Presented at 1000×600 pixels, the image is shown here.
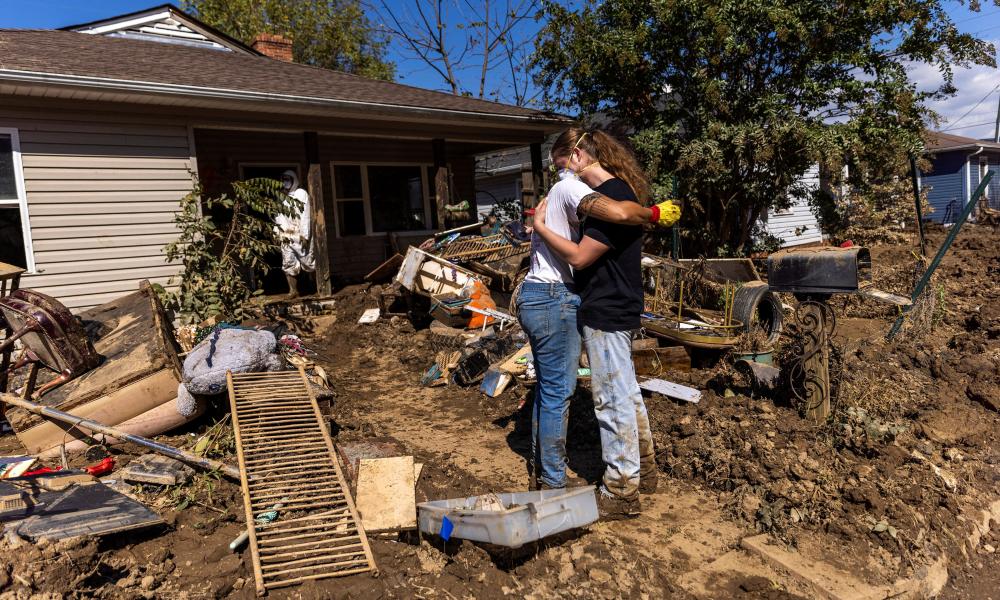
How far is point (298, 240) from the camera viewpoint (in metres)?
8.82

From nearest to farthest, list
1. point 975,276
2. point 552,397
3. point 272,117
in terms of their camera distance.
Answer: point 552,397, point 272,117, point 975,276

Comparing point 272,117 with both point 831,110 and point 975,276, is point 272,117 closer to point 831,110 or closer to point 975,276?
point 831,110

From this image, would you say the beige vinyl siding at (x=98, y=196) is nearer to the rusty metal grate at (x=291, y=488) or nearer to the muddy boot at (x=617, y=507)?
the rusty metal grate at (x=291, y=488)

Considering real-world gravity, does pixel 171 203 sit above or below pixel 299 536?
above

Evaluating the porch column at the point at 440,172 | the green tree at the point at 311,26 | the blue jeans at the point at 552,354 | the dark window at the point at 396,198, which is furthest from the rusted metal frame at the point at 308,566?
the green tree at the point at 311,26

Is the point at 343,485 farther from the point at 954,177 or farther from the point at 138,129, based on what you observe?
the point at 954,177

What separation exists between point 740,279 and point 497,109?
565 centimetres

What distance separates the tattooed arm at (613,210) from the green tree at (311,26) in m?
23.9

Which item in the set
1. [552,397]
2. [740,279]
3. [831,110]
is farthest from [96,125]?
[831,110]

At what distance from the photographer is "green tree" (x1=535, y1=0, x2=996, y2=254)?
879 cm

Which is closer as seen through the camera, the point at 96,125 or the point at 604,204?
the point at 604,204

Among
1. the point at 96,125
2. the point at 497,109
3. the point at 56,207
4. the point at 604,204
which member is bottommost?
the point at 604,204

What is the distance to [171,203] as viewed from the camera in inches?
305

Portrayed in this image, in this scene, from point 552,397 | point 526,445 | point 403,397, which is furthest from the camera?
→ point 403,397
